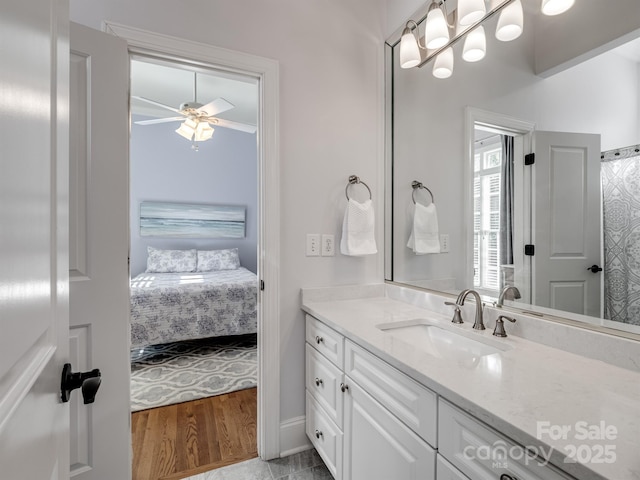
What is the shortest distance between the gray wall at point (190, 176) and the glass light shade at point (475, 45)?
13.9ft

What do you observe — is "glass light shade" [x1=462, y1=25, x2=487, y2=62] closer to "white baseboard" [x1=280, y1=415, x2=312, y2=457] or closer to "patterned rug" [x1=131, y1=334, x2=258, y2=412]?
"white baseboard" [x1=280, y1=415, x2=312, y2=457]

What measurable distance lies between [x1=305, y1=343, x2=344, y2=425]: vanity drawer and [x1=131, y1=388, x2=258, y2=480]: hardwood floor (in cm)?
55

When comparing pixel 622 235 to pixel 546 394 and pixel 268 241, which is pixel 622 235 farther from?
pixel 268 241

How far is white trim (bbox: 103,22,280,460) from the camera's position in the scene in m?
1.60

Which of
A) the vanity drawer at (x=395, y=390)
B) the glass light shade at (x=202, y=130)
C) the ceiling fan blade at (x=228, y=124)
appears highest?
the ceiling fan blade at (x=228, y=124)

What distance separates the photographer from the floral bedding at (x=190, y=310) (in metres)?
2.85

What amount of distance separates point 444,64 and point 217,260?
3958mm

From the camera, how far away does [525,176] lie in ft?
4.24

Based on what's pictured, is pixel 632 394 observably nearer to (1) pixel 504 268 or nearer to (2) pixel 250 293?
(1) pixel 504 268

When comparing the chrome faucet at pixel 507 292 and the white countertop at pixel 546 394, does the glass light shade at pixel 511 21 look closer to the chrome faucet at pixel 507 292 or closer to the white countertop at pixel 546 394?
the chrome faucet at pixel 507 292

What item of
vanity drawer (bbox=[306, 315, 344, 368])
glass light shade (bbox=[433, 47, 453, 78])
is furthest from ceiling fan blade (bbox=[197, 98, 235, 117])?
vanity drawer (bbox=[306, 315, 344, 368])

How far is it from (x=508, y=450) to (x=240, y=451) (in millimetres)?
1550

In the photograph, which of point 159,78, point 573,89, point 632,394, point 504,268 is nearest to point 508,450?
point 632,394

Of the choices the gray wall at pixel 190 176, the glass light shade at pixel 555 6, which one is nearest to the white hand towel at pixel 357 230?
the glass light shade at pixel 555 6
